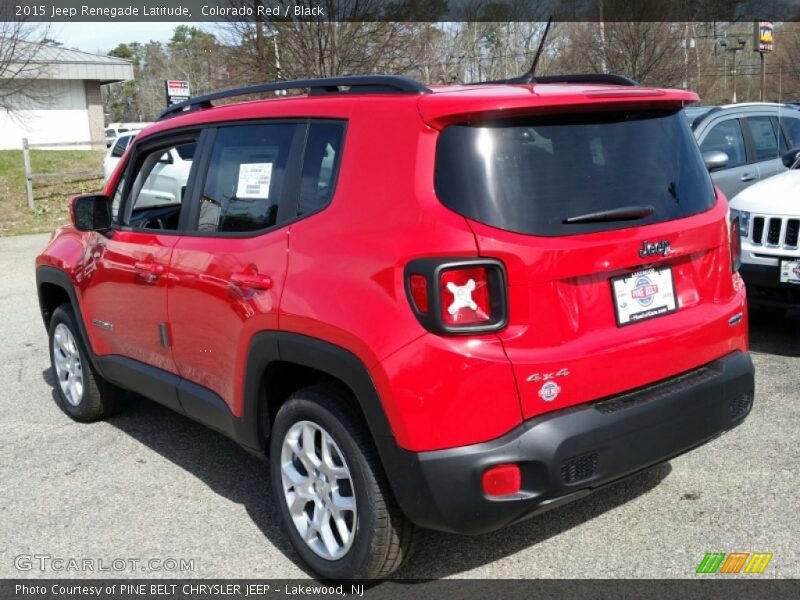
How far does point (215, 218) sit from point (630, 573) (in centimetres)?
235

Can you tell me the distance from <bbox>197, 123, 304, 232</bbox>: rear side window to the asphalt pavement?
1397mm

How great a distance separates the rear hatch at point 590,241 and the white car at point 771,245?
288 cm

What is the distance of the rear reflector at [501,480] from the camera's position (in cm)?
284

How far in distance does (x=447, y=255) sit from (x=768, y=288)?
4.14 meters

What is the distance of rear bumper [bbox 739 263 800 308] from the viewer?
5996 mm

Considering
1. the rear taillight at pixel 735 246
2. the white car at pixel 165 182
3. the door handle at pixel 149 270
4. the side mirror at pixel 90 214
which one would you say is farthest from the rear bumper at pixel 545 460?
the side mirror at pixel 90 214

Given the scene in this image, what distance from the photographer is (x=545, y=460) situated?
2840mm

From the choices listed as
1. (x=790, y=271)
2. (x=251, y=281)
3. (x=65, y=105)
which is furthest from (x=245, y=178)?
(x=65, y=105)

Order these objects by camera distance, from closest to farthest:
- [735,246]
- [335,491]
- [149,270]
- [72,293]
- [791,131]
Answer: [335,491] < [735,246] < [149,270] < [72,293] < [791,131]

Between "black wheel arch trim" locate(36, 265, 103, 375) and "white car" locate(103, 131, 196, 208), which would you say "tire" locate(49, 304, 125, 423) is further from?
"white car" locate(103, 131, 196, 208)

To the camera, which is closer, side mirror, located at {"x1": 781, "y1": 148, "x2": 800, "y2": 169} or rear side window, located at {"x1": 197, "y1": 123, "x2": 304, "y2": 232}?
rear side window, located at {"x1": 197, "y1": 123, "x2": 304, "y2": 232}

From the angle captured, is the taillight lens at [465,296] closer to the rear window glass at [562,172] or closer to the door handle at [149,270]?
the rear window glass at [562,172]

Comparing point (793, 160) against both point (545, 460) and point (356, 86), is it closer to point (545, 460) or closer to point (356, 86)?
point (356, 86)

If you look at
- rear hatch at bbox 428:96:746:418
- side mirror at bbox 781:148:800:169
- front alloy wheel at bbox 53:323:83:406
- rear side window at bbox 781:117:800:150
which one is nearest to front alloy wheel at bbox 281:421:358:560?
rear hatch at bbox 428:96:746:418
